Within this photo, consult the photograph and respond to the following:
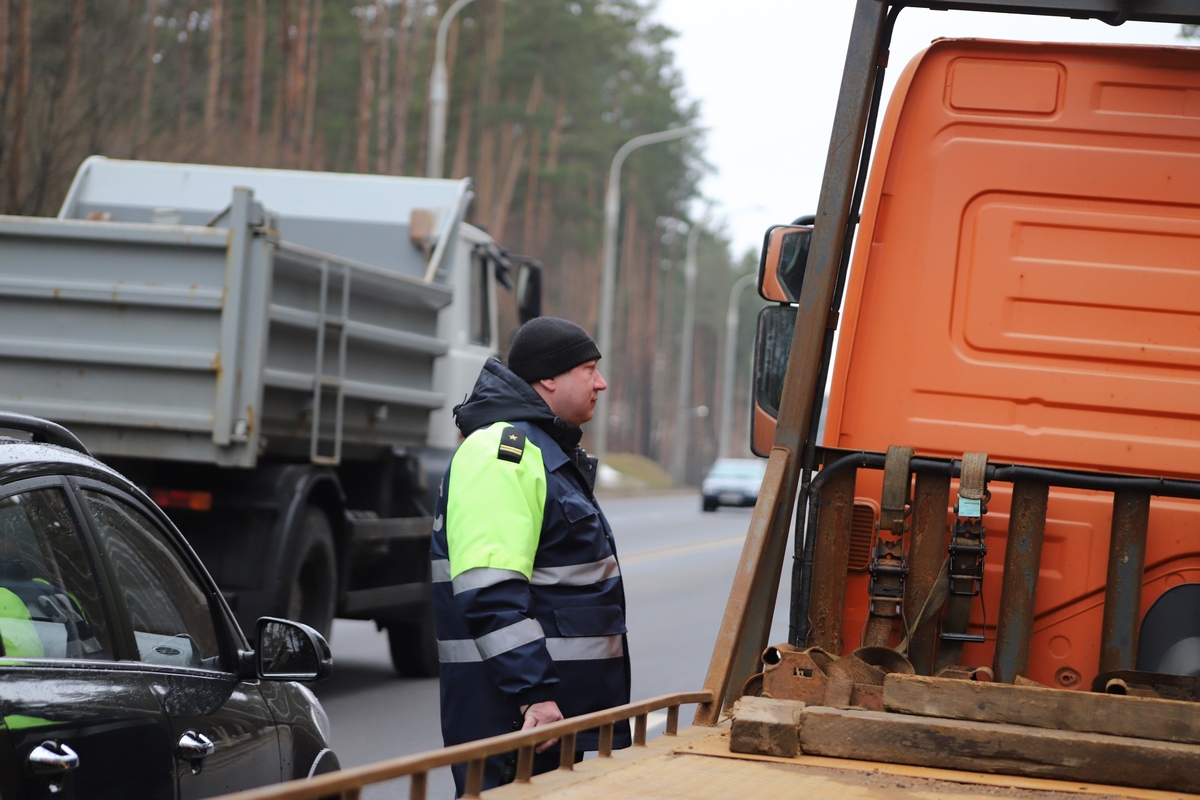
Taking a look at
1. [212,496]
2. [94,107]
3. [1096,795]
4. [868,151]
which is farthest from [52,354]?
[94,107]

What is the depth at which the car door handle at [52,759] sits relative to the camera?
10.3 ft

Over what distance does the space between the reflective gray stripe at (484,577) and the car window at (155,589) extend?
2.32 feet

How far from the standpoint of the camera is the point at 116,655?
3613mm

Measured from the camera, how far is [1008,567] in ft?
14.3

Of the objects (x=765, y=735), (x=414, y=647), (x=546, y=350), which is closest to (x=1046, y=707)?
(x=765, y=735)

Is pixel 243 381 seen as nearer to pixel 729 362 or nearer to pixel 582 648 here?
pixel 582 648

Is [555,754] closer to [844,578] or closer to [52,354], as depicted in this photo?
[844,578]

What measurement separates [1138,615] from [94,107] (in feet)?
63.0

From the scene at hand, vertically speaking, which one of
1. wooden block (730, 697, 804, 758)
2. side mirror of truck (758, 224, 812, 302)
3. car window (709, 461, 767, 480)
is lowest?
car window (709, 461, 767, 480)

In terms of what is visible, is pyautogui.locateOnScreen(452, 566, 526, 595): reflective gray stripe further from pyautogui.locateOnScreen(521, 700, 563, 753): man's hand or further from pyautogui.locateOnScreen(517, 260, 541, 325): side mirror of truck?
pyautogui.locateOnScreen(517, 260, 541, 325): side mirror of truck

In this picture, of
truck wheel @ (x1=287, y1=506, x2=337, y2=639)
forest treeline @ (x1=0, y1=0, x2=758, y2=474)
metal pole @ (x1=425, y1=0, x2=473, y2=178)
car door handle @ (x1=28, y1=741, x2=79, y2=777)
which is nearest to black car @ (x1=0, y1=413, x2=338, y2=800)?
car door handle @ (x1=28, y1=741, x2=79, y2=777)

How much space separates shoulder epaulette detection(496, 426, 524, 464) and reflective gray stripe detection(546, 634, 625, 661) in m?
0.47

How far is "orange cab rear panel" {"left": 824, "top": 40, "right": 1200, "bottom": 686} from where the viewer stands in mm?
4625

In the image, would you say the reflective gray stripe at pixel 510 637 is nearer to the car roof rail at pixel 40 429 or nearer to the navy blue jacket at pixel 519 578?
the navy blue jacket at pixel 519 578
